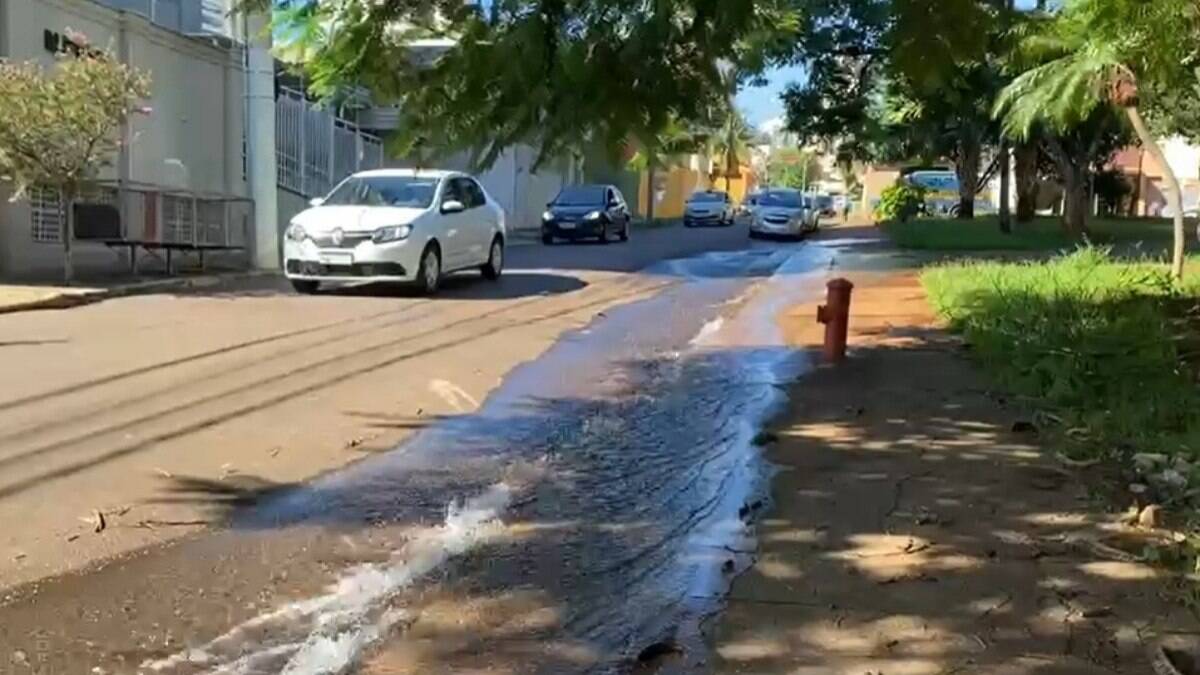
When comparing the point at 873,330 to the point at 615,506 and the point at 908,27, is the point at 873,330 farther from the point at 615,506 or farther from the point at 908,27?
the point at 615,506

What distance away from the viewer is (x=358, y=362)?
10.4m

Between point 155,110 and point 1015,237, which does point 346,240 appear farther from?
point 1015,237

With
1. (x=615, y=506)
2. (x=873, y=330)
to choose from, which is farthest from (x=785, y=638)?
(x=873, y=330)

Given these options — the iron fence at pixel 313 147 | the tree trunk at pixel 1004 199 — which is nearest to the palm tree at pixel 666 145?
the iron fence at pixel 313 147

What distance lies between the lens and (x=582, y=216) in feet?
106

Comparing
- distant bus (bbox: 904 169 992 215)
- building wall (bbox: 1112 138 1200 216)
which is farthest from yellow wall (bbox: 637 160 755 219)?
building wall (bbox: 1112 138 1200 216)

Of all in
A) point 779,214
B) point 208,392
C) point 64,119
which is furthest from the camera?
point 779,214

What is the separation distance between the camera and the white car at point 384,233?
52.7 feet

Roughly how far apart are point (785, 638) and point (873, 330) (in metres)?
8.70

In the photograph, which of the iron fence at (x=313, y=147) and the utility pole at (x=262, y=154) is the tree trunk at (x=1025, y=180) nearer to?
the iron fence at (x=313, y=147)

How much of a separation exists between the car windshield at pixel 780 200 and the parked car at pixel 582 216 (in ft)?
19.1

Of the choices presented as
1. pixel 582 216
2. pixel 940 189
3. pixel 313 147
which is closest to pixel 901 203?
pixel 582 216

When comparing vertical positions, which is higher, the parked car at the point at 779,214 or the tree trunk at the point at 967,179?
the tree trunk at the point at 967,179

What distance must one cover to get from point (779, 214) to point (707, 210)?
11.3m
